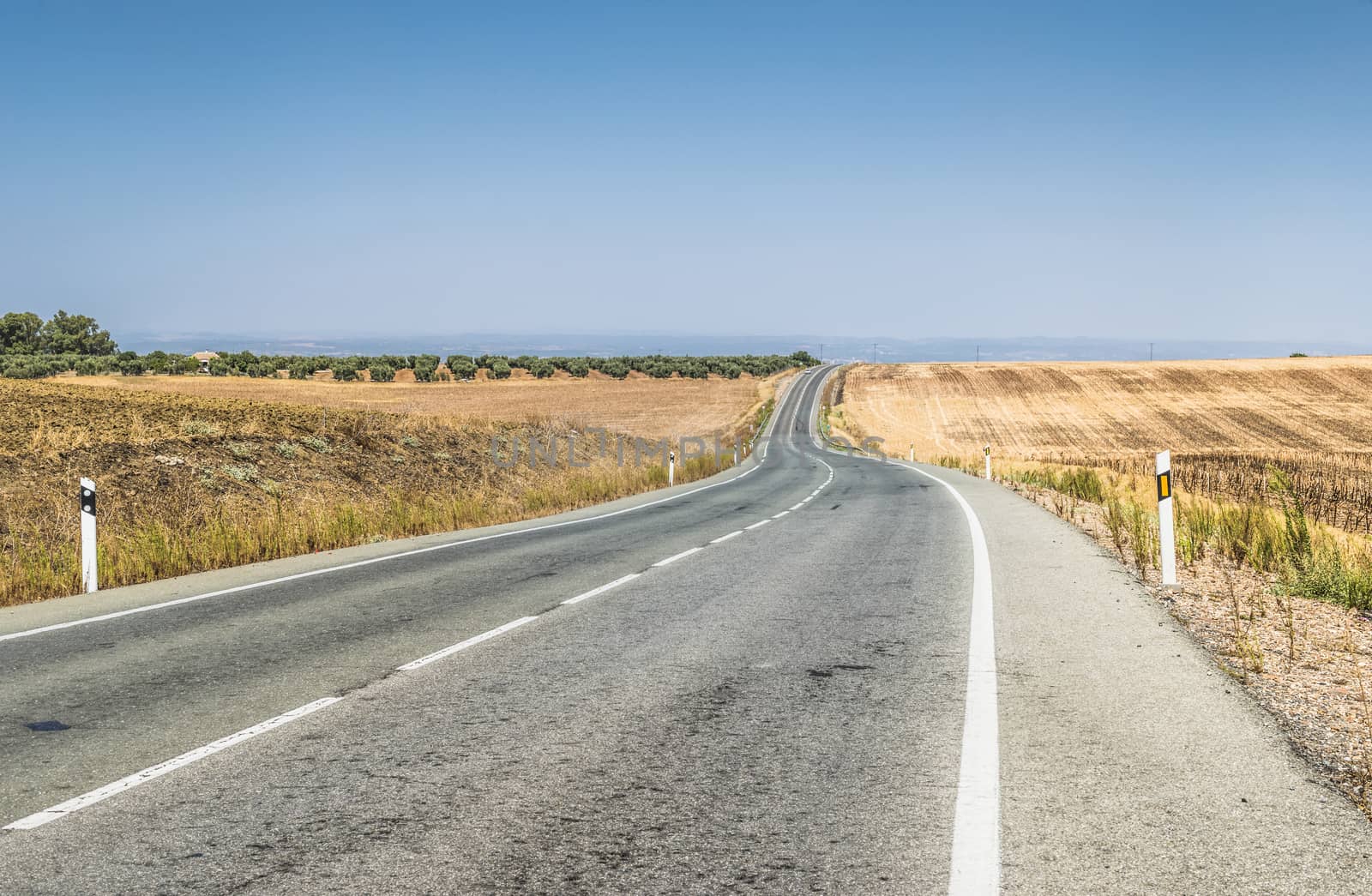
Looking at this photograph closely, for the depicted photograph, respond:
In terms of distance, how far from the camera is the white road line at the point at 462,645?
6973mm

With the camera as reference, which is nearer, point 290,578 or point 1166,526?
point 1166,526

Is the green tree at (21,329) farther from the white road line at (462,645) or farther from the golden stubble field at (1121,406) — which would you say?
the white road line at (462,645)

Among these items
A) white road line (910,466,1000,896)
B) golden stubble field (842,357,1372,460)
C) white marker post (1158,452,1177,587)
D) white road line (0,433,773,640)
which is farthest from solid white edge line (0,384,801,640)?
golden stubble field (842,357,1372,460)

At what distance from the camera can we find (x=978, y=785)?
15.0 feet

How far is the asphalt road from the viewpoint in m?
3.75

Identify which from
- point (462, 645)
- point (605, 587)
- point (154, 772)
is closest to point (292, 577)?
point (605, 587)

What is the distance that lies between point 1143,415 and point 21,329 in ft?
413

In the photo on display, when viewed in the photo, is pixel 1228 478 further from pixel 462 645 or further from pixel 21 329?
pixel 21 329

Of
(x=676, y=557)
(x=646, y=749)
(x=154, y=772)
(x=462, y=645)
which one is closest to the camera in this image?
(x=154, y=772)

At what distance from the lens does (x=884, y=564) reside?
1241cm

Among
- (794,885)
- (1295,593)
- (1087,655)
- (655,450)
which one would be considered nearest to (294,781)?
(794,885)

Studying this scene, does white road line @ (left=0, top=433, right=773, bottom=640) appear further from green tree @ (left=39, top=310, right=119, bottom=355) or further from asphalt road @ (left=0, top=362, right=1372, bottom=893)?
green tree @ (left=39, top=310, right=119, bottom=355)

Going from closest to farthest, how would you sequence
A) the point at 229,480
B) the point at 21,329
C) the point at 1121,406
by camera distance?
1. the point at 229,480
2. the point at 1121,406
3. the point at 21,329

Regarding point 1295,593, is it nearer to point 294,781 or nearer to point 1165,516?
point 1165,516
